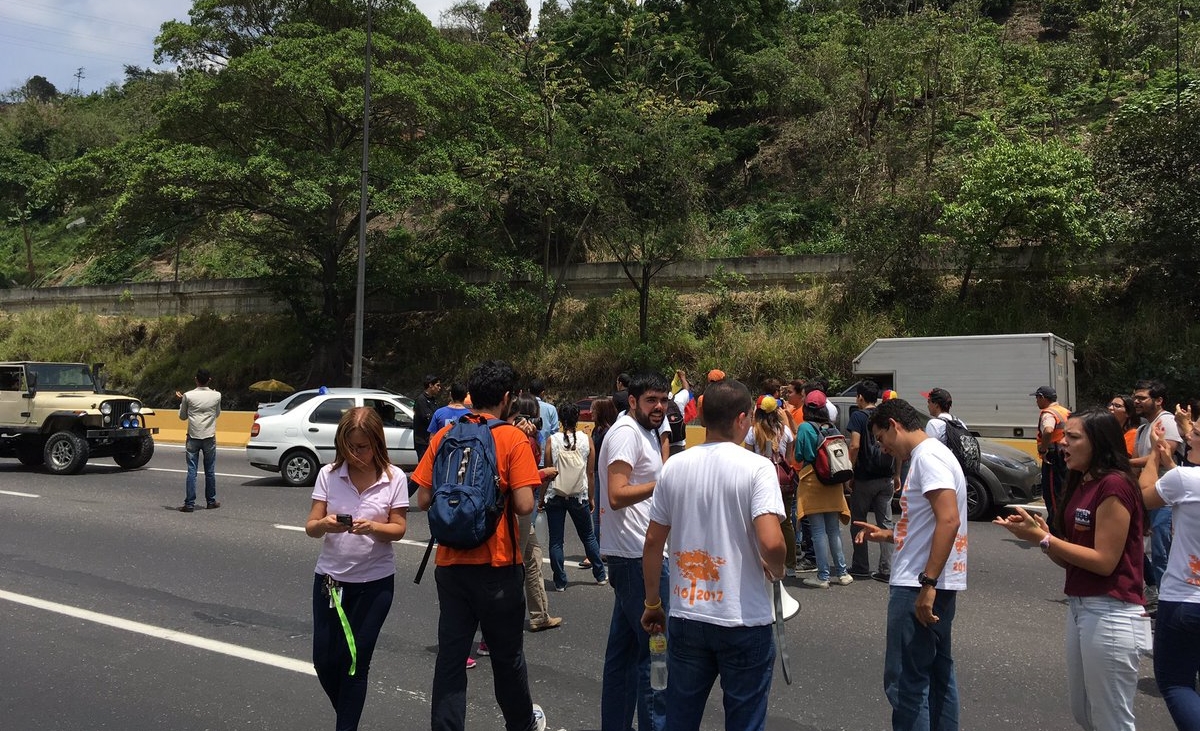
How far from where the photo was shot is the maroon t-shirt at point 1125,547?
374 centimetres

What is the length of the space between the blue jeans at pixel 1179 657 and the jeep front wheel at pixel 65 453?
15838mm

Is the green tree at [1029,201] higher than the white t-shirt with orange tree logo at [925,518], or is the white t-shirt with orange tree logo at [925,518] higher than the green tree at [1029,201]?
the green tree at [1029,201]

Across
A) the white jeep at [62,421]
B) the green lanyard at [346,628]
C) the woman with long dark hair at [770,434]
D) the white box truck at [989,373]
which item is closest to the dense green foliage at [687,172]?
the white box truck at [989,373]

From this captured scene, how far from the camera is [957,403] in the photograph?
1680 cm

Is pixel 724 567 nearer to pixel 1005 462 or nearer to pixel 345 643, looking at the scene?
pixel 345 643

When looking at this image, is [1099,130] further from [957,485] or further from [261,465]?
[957,485]

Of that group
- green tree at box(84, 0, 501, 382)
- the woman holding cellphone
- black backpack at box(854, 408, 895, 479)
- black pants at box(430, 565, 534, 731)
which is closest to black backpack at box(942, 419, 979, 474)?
black backpack at box(854, 408, 895, 479)

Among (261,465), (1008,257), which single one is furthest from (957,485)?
(1008,257)

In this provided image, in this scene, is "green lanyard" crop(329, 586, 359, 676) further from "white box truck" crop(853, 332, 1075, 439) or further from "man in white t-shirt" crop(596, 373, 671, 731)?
"white box truck" crop(853, 332, 1075, 439)

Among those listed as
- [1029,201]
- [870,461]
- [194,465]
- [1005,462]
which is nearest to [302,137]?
[194,465]

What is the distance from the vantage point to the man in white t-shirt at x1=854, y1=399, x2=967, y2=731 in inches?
159

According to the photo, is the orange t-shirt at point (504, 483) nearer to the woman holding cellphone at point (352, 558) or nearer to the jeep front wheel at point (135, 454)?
the woman holding cellphone at point (352, 558)

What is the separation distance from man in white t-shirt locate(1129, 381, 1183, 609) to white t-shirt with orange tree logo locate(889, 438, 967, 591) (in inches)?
124

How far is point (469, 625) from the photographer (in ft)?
13.7
